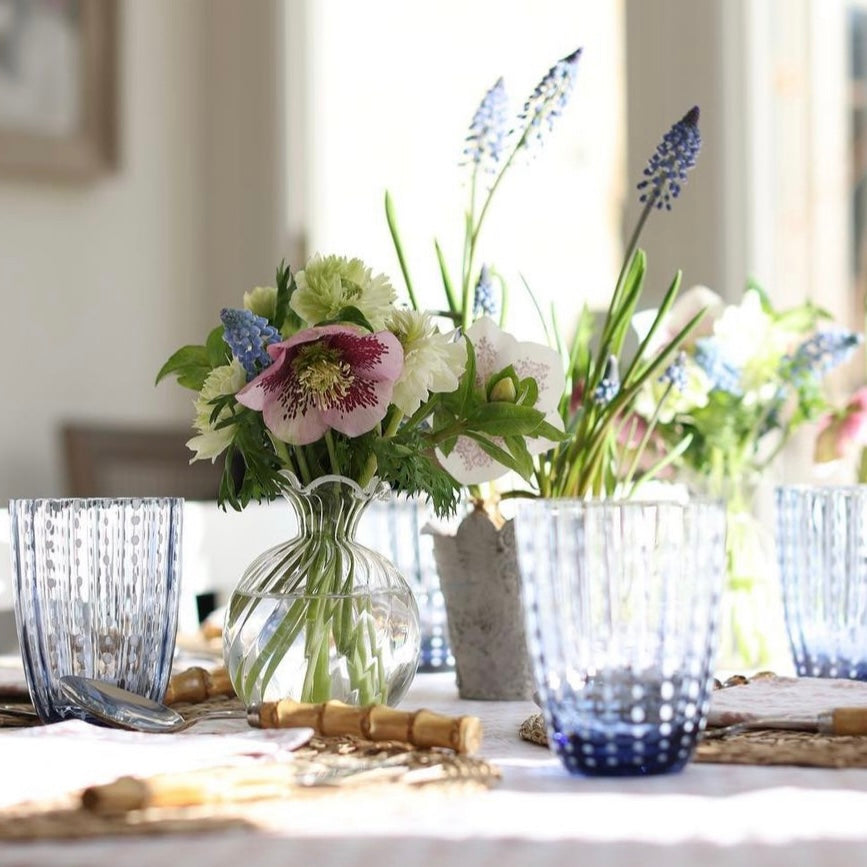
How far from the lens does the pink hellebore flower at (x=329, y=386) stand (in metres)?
0.79

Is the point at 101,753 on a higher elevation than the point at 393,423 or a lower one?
lower

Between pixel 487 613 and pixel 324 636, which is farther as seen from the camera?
pixel 487 613

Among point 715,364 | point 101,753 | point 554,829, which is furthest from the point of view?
point 715,364

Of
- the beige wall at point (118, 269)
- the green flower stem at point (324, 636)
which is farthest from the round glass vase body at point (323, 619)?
the beige wall at point (118, 269)

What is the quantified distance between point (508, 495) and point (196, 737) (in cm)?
35

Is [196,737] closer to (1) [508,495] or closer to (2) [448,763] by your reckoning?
(2) [448,763]

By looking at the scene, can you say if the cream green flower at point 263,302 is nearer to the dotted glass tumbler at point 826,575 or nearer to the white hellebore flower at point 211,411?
the white hellebore flower at point 211,411

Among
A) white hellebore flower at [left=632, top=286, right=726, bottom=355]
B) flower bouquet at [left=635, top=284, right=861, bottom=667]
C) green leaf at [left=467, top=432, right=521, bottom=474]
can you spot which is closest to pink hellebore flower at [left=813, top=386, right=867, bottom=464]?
flower bouquet at [left=635, top=284, right=861, bottom=667]

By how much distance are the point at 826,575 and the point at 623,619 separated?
0.41 meters

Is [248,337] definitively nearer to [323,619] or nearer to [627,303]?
[323,619]

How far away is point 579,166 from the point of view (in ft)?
9.23

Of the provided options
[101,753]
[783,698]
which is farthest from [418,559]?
[101,753]

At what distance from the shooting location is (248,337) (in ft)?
2.60

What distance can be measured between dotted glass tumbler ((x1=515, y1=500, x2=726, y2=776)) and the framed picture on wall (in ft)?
8.32
